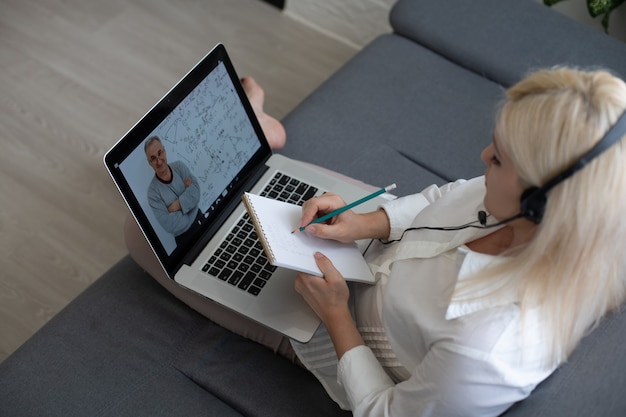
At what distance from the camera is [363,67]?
182 cm

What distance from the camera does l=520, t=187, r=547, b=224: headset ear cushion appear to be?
843 millimetres

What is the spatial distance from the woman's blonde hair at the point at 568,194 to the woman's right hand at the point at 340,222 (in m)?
0.35

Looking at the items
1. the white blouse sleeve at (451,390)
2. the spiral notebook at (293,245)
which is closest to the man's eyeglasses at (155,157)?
the spiral notebook at (293,245)

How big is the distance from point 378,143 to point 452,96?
279 mm

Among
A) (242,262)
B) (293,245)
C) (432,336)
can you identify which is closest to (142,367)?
(242,262)

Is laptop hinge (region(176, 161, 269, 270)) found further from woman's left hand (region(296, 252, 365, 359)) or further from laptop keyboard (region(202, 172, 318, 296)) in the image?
woman's left hand (region(296, 252, 365, 359))

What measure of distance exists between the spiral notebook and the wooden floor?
0.85 metres

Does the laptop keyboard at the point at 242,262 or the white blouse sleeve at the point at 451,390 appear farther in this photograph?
the laptop keyboard at the point at 242,262

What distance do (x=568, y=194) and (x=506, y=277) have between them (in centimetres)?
16

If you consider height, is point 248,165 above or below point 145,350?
above

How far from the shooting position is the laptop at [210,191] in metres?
1.15

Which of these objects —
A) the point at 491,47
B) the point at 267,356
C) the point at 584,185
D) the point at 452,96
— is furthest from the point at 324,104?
the point at 584,185

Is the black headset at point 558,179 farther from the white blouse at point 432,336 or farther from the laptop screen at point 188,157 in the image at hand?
the laptop screen at point 188,157

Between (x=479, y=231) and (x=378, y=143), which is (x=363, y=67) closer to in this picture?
(x=378, y=143)
